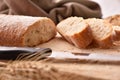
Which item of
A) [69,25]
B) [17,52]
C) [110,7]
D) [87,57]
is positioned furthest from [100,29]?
[110,7]

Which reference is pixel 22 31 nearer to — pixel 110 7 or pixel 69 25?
pixel 69 25

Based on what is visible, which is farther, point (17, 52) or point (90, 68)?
point (17, 52)

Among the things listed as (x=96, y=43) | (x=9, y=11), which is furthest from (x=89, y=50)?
(x=9, y=11)

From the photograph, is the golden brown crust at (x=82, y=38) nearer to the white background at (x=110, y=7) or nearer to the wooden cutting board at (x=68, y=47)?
the wooden cutting board at (x=68, y=47)

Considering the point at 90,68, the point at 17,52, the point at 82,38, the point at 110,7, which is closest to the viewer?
the point at 90,68

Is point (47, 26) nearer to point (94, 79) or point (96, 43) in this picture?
point (96, 43)

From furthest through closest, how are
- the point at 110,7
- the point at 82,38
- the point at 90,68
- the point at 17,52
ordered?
the point at 110,7, the point at 82,38, the point at 17,52, the point at 90,68

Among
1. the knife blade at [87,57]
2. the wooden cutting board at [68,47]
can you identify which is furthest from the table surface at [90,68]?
the wooden cutting board at [68,47]

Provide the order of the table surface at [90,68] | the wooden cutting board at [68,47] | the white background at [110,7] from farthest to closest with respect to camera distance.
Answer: the white background at [110,7] → the wooden cutting board at [68,47] → the table surface at [90,68]
